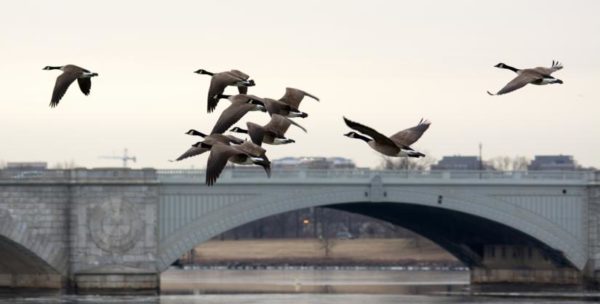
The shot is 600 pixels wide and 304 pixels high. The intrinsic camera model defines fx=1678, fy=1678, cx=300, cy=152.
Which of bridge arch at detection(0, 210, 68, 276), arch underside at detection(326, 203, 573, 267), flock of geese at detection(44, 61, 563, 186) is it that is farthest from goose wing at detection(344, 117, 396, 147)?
arch underside at detection(326, 203, 573, 267)

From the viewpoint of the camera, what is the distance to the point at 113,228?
99125 millimetres

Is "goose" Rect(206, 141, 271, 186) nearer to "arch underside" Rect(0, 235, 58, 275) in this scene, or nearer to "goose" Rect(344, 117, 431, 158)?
"goose" Rect(344, 117, 431, 158)

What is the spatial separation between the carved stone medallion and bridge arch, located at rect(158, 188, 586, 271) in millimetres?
1972

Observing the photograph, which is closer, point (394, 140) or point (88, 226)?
point (394, 140)

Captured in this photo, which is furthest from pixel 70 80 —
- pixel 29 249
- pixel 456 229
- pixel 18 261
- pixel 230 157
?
pixel 456 229

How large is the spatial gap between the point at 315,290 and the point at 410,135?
7361 centimetres

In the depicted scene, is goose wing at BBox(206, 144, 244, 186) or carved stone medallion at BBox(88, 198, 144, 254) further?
carved stone medallion at BBox(88, 198, 144, 254)

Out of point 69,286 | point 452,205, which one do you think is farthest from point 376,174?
point 69,286

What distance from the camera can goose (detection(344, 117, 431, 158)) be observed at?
32250mm

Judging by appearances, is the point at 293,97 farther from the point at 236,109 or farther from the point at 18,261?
the point at 18,261

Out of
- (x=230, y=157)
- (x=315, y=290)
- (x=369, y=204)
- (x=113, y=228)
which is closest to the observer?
(x=230, y=157)

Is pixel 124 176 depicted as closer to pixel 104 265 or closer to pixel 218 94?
pixel 104 265

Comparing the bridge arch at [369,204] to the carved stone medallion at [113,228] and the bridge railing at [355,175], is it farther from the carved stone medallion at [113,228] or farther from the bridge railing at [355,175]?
the carved stone medallion at [113,228]

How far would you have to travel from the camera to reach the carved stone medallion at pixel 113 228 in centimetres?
9912
